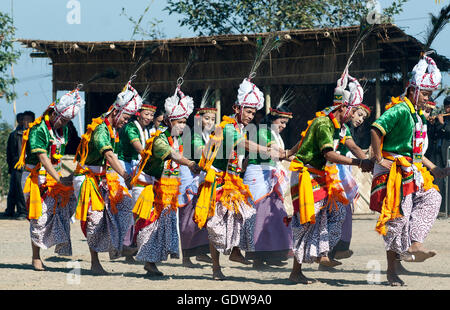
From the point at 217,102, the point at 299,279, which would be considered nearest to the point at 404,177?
the point at 299,279

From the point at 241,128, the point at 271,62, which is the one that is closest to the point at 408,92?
the point at 241,128

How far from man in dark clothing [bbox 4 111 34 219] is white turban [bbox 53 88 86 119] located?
5571mm

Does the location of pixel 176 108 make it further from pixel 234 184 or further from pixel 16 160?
pixel 16 160

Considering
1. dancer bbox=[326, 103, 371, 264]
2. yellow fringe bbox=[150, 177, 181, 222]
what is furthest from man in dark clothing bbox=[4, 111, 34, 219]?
dancer bbox=[326, 103, 371, 264]

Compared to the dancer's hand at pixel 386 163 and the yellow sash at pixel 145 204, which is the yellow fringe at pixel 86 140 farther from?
the dancer's hand at pixel 386 163

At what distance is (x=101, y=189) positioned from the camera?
8594 millimetres

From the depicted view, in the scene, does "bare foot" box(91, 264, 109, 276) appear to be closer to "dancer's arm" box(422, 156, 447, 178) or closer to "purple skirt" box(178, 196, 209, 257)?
"purple skirt" box(178, 196, 209, 257)

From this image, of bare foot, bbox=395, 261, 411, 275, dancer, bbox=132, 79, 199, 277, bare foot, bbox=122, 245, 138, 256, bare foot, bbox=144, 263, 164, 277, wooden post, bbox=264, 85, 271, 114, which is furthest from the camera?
wooden post, bbox=264, 85, 271, 114

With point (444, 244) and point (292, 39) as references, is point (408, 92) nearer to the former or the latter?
point (444, 244)

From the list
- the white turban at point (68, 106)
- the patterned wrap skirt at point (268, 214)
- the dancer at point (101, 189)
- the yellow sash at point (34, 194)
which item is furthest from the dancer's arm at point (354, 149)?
the yellow sash at point (34, 194)

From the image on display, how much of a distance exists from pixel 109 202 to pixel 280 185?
5.97 feet

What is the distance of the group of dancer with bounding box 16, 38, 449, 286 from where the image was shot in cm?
744

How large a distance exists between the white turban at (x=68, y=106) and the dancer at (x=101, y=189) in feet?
1.10

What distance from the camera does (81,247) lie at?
11.0 meters
